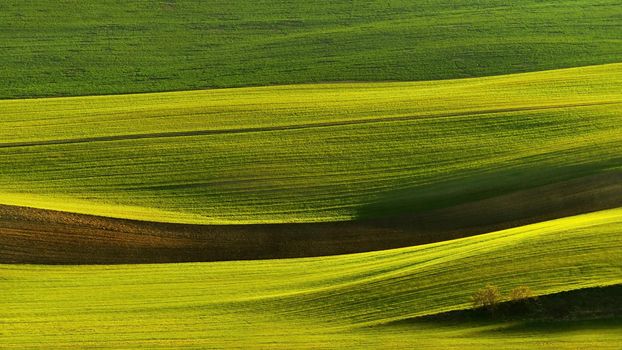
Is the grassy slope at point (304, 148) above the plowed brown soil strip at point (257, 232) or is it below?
above

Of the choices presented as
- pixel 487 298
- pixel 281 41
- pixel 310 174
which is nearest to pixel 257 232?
pixel 310 174

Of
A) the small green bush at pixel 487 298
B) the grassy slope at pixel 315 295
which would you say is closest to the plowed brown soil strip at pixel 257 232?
the grassy slope at pixel 315 295

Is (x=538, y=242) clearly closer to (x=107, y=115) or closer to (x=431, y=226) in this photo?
(x=431, y=226)

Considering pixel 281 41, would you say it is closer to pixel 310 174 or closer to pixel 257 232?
pixel 310 174

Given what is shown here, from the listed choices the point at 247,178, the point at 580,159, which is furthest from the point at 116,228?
the point at 580,159

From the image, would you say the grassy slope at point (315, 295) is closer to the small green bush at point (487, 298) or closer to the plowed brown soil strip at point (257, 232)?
the small green bush at point (487, 298)
